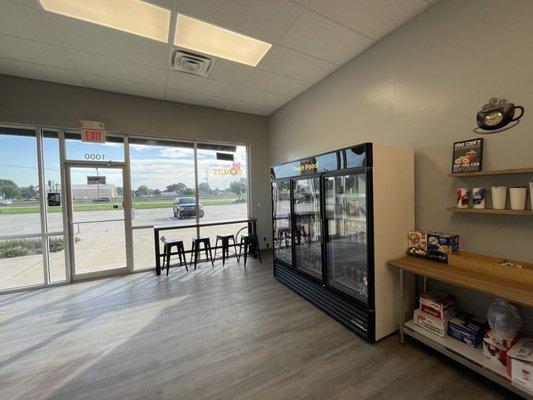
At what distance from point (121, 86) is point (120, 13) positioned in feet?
5.31

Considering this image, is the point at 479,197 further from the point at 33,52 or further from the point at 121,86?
the point at 33,52

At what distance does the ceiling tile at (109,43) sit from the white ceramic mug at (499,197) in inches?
133

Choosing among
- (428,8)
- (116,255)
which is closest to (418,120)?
(428,8)

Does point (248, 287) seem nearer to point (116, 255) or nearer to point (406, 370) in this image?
point (406, 370)

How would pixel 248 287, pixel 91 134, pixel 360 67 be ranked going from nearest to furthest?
pixel 360 67 → pixel 248 287 → pixel 91 134

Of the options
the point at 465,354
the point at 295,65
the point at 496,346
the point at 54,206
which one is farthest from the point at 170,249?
the point at 496,346

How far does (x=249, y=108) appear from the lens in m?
4.63

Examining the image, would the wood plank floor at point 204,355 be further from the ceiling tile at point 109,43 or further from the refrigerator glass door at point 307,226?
the ceiling tile at point 109,43

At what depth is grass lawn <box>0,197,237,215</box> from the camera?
3.34 m

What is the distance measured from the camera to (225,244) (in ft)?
14.6

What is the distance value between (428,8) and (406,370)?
10.1 feet

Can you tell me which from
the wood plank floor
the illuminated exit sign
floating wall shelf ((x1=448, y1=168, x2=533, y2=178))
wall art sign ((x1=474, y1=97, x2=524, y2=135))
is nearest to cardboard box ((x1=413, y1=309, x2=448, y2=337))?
the wood plank floor

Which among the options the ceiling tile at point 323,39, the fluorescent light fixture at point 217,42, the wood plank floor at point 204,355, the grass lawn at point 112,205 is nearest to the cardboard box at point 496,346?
the wood plank floor at point 204,355

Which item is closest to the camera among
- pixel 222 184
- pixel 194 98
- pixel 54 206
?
pixel 54 206
